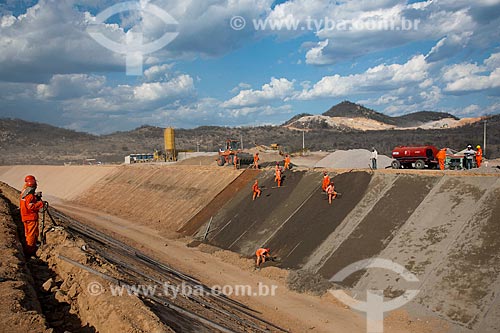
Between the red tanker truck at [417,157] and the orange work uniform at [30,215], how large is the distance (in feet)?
65.4

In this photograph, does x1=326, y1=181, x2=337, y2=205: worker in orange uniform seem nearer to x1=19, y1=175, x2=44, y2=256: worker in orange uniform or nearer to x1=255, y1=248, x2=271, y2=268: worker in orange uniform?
x1=255, y1=248, x2=271, y2=268: worker in orange uniform

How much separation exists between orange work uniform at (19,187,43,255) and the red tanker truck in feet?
65.4

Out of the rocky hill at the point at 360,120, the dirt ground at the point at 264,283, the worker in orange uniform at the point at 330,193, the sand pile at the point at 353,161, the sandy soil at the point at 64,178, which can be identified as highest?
the rocky hill at the point at 360,120

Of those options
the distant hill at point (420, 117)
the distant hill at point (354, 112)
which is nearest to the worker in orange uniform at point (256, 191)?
the distant hill at point (354, 112)

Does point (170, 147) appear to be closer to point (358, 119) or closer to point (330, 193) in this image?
point (330, 193)

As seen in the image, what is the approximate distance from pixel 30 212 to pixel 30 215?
78mm

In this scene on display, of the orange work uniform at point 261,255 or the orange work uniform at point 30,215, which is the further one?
the orange work uniform at point 261,255

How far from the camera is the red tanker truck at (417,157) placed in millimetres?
23891

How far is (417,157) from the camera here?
24.2 metres

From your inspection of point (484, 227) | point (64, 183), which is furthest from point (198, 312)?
point (64, 183)

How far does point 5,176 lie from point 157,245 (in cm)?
5055

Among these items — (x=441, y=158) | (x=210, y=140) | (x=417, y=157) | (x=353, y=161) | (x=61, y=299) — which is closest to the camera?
(x=61, y=299)

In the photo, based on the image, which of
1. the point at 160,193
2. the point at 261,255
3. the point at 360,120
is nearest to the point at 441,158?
the point at 261,255

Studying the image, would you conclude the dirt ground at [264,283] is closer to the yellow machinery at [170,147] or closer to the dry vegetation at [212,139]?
the yellow machinery at [170,147]
